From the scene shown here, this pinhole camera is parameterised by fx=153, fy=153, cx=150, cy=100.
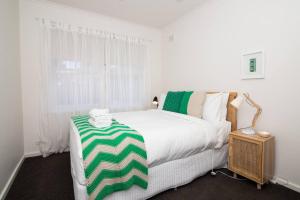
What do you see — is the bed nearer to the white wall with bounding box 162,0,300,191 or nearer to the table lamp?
the table lamp

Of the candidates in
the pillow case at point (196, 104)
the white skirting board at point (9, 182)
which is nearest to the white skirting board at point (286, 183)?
the pillow case at point (196, 104)

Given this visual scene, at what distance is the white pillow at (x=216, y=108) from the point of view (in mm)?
2211

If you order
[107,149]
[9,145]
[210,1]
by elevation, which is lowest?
[9,145]

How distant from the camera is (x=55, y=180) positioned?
A: 6.47 ft

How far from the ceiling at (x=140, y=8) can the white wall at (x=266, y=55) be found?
0.30m

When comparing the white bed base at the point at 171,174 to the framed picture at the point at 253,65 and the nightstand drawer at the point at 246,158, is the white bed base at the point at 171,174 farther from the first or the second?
the framed picture at the point at 253,65

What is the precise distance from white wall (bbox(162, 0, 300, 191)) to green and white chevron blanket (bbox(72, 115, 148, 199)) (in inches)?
66.5

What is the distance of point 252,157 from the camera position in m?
1.79

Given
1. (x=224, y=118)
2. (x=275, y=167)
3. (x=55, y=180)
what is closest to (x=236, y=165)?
(x=275, y=167)

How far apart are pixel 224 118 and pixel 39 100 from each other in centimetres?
307

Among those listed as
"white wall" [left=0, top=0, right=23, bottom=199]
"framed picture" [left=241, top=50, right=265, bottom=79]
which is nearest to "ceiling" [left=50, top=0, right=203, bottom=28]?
"white wall" [left=0, top=0, right=23, bottom=199]

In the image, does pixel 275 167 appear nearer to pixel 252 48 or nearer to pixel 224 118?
pixel 224 118

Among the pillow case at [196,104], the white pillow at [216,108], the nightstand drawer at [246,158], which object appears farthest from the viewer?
the pillow case at [196,104]

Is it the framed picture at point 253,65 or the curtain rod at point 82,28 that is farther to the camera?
the curtain rod at point 82,28
